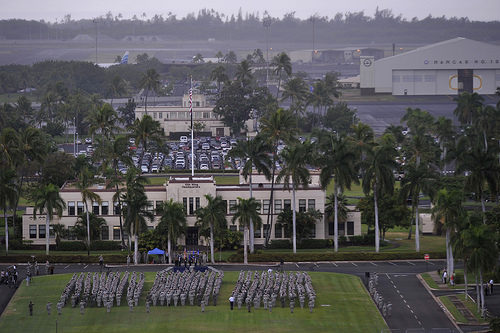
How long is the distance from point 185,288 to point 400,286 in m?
22.1

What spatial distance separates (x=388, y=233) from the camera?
117812 mm

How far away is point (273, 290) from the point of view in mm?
79000

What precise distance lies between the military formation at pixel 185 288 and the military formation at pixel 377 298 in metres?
14.6

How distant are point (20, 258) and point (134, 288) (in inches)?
971

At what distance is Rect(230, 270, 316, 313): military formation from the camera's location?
7631cm

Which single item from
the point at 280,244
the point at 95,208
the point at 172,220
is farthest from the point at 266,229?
the point at 95,208

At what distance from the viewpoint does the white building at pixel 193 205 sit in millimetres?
108375

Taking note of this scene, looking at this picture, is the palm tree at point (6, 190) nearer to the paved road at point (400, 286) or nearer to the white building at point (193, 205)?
Answer: the white building at point (193, 205)

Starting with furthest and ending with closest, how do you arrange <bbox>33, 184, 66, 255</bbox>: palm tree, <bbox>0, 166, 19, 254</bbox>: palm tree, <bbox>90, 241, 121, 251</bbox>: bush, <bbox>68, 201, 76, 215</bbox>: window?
1. <bbox>68, 201, 76, 215</bbox>: window
2. <bbox>90, 241, 121, 251</bbox>: bush
3. <bbox>0, 166, 19, 254</bbox>: palm tree
4. <bbox>33, 184, 66, 255</bbox>: palm tree

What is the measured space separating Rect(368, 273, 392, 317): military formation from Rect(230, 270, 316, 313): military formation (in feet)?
→ 19.2

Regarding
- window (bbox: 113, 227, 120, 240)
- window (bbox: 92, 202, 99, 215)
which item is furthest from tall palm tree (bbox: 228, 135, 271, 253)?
window (bbox: 92, 202, 99, 215)

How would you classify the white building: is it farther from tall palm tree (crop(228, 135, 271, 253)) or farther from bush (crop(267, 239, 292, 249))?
tall palm tree (crop(228, 135, 271, 253))

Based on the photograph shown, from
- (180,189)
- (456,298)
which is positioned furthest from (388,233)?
(456,298)

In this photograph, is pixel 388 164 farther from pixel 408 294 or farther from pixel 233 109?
pixel 233 109
